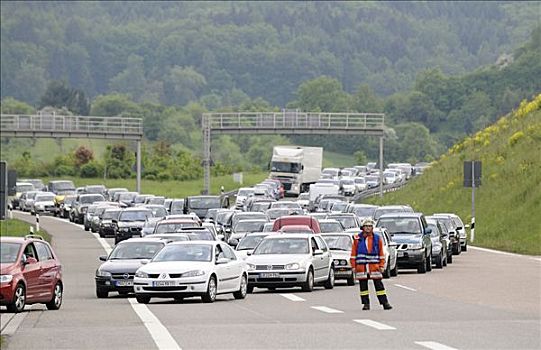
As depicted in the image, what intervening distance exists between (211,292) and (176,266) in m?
0.95

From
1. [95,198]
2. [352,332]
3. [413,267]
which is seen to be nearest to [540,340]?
[352,332]

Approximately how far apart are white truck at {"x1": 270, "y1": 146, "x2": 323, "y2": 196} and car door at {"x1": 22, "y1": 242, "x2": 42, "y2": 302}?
265 feet

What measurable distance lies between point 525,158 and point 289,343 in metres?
57.0

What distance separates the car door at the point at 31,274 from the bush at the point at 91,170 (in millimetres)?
116410

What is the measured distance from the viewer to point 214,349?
19.5 metres

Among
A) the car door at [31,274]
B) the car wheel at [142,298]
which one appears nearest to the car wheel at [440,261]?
the car wheel at [142,298]

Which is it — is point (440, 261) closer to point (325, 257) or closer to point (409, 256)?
point (409, 256)

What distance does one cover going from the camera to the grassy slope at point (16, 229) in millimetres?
65125

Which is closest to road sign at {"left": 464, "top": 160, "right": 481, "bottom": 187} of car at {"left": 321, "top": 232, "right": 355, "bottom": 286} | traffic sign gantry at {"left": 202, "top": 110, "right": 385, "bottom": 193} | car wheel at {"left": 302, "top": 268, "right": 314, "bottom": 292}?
car at {"left": 321, "top": 232, "right": 355, "bottom": 286}

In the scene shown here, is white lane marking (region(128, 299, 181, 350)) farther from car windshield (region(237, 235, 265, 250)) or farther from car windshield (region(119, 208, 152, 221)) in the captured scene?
car windshield (region(119, 208, 152, 221))

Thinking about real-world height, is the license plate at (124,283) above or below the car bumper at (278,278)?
below

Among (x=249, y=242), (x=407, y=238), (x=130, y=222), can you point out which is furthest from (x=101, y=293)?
(x=130, y=222)

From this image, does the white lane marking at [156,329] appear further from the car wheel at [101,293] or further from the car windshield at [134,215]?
the car windshield at [134,215]

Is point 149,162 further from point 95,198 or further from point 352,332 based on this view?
point 352,332
